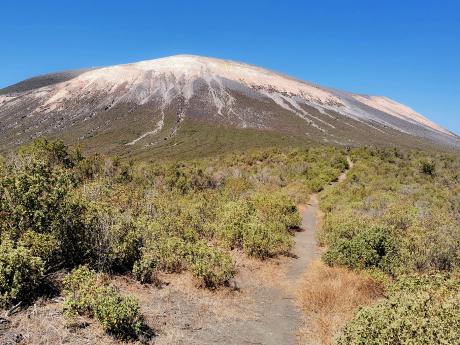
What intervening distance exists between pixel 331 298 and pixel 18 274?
731cm

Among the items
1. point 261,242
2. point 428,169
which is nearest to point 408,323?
point 261,242

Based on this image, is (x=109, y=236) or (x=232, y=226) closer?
(x=109, y=236)

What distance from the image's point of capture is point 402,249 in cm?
1305

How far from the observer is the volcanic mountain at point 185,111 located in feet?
314

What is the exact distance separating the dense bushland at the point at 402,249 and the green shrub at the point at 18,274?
20.3ft

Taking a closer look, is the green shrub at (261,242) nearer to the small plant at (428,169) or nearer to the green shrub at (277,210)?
the green shrub at (277,210)

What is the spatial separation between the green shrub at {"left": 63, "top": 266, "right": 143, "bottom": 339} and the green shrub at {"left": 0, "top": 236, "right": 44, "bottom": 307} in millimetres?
670

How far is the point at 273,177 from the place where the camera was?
34.7 metres

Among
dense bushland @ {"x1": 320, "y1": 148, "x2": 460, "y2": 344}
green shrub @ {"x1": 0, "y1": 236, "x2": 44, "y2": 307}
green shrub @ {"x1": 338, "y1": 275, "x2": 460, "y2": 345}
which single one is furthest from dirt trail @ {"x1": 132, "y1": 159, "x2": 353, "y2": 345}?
green shrub @ {"x1": 338, "y1": 275, "x2": 460, "y2": 345}

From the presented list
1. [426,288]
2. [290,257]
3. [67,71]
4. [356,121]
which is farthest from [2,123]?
[426,288]

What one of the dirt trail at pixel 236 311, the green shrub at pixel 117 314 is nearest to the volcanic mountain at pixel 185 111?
the dirt trail at pixel 236 311

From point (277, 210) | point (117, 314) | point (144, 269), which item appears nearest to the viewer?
point (117, 314)

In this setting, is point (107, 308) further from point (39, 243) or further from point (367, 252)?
point (367, 252)

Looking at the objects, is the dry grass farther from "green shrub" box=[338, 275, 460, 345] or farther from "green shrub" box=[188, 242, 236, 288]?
"green shrub" box=[338, 275, 460, 345]
